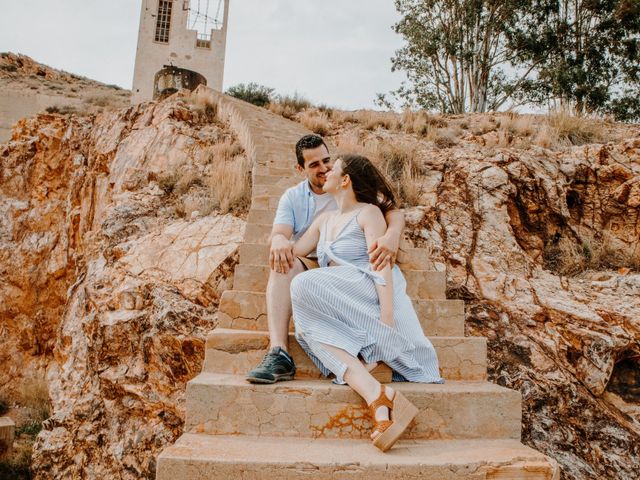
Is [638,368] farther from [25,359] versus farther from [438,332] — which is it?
[25,359]

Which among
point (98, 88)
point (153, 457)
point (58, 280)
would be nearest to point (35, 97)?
point (98, 88)

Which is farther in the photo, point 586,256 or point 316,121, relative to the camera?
point 316,121

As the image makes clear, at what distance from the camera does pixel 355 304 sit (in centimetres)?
238

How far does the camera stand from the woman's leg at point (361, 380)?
210 cm

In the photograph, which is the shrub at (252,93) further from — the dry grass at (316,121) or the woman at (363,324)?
the woman at (363,324)

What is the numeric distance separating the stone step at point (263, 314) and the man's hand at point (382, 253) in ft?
1.95

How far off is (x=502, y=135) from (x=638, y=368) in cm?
441

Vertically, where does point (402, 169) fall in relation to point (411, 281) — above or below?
above

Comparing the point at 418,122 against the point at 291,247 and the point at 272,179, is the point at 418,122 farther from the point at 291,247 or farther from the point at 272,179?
the point at 291,247

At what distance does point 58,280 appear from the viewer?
9203 mm

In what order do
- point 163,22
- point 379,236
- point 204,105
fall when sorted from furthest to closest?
point 163,22, point 204,105, point 379,236

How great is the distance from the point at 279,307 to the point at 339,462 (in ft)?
3.05

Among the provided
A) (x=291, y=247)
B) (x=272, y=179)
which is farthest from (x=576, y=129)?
(x=291, y=247)

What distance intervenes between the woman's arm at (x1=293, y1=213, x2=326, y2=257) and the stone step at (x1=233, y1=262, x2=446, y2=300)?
1.22 ft
